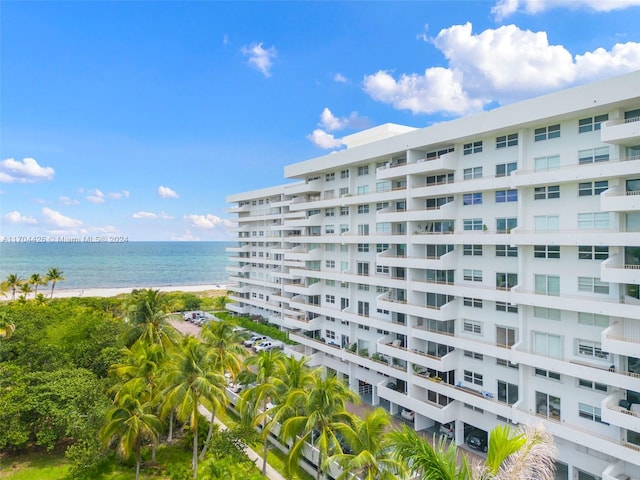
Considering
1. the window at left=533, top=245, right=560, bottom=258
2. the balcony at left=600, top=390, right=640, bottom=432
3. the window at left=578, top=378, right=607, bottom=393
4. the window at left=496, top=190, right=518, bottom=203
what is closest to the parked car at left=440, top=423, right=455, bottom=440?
the window at left=578, top=378, right=607, bottom=393

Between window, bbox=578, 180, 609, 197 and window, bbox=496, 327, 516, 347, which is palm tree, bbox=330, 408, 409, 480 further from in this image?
window, bbox=578, 180, 609, 197

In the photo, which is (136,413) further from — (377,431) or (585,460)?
(585,460)

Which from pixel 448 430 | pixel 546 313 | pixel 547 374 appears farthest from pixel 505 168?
pixel 448 430

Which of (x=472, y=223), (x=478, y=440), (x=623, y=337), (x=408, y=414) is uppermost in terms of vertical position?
(x=472, y=223)

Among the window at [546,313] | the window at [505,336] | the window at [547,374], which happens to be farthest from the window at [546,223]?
the window at [547,374]

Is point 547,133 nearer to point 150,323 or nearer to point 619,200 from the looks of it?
point 619,200

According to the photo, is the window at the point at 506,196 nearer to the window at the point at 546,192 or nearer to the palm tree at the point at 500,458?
the window at the point at 546,192
